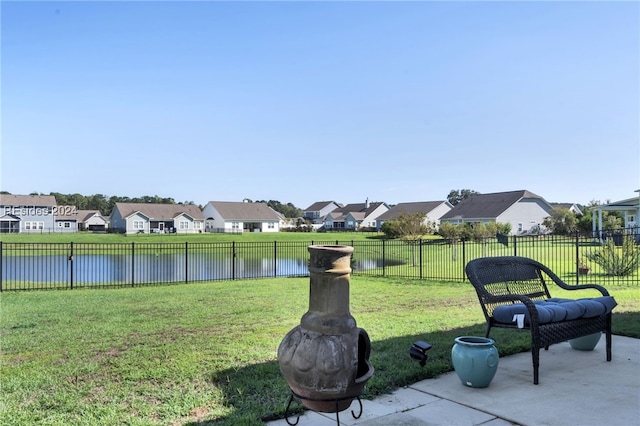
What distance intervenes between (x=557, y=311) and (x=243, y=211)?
59537 millimetres

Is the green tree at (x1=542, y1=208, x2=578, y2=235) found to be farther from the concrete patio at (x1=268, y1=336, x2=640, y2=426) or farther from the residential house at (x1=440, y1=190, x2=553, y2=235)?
the concrete patio at (x1=268, y1=336, x2=640, y2=426)

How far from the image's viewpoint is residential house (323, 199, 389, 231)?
70.8 metres

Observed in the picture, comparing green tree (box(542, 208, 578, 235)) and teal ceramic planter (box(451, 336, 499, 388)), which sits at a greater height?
green tree (box(542, 208, 578, 235))

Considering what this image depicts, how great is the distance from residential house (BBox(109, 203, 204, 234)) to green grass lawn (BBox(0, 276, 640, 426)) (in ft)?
162

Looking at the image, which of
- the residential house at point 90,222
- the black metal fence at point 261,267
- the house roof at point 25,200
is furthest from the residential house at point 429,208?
the house roof at point 25,200

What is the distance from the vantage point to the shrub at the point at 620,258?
Answer: 12000 millimetres

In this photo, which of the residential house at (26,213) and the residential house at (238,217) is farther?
the residential house at (238,217)

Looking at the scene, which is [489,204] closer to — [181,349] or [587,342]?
[587,342]

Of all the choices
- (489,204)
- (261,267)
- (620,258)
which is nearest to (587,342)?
(620,258)

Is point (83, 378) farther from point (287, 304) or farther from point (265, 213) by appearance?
point (265, 213)

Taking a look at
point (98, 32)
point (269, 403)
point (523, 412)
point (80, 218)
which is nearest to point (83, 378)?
point (269, 403)

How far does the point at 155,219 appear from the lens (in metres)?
58.4

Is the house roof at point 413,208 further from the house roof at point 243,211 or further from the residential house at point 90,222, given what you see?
the residential house at point 90,222

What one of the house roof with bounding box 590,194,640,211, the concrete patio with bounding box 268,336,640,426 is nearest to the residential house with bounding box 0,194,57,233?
the house roof with bounding box 590,194,640,211
